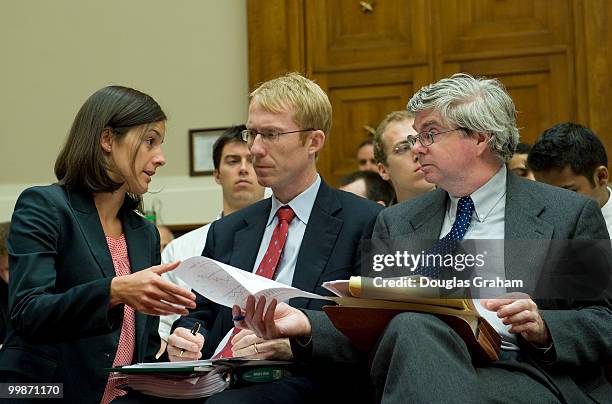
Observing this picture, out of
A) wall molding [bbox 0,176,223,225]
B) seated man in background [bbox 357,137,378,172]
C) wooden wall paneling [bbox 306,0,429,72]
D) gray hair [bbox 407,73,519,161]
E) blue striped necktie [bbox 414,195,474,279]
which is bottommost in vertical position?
wall molding [bbox 0,176,223,225]

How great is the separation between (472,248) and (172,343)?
0.87m

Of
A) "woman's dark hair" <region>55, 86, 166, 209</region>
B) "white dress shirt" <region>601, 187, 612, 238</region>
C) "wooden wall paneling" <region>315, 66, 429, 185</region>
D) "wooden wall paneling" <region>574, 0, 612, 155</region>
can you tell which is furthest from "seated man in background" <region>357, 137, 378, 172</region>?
"woman's dark hair" <region>55, 86, 166, 209</region>

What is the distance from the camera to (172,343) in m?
2.65

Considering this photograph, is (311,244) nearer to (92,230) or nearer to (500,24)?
(92,230)

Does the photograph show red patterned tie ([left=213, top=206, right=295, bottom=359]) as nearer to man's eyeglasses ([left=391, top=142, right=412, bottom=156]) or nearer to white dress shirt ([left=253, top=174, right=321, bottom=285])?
white dress shirt ([left=253, top=174, right=321, bottom=285])

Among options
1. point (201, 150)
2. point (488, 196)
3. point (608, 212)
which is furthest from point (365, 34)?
point (488, 196)

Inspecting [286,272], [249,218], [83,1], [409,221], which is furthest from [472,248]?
[83,1]

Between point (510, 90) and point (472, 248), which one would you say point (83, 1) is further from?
point (472, 248)

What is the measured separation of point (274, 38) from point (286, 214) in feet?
10.3

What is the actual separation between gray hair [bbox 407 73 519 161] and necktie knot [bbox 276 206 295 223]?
1.66ft

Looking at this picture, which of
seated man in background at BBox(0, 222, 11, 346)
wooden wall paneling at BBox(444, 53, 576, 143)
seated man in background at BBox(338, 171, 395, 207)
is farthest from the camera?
wooden wall paneling at BBox(444, 53, 576, 143)

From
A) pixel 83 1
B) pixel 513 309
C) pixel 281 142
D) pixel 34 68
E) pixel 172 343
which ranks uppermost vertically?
pixel 83 1

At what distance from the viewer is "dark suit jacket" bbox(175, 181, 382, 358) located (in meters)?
2.73

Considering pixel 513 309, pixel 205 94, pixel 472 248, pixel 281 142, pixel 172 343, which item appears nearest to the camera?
pixel 513 309
